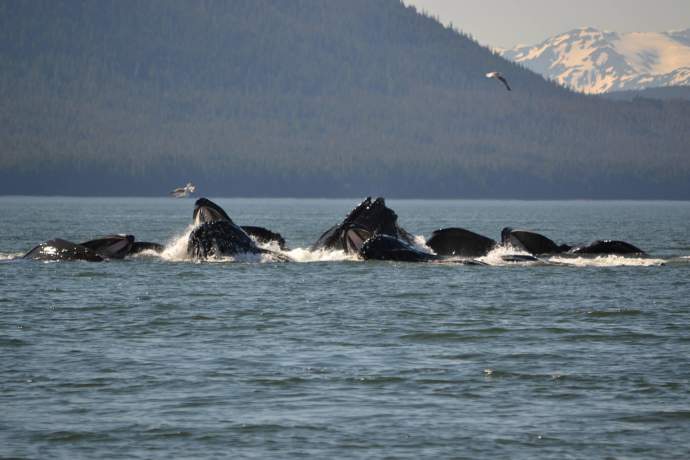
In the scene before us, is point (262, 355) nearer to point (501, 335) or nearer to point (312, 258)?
point (501, 335)

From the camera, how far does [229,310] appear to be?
109ft

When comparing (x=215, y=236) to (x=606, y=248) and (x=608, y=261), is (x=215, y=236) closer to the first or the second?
(x=608, y=261)

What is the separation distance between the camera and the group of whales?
45562 millimetres

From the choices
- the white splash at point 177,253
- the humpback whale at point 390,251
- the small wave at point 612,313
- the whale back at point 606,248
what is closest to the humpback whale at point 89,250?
the white splash at point 177,253

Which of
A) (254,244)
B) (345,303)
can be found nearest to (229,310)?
(345,303)

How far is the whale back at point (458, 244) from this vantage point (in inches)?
1911

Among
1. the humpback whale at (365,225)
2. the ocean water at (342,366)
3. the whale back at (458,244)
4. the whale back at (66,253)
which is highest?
the humpback whale at (365,225)

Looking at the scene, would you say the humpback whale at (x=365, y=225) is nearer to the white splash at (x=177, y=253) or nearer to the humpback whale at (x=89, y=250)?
the white splash at (x=177, y=253)

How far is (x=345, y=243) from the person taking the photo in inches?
1907

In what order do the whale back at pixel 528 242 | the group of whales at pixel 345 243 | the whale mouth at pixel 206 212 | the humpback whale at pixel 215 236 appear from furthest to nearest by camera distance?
the whale back at pixel 528 242
the group of whales at pixel 345 243
the whale mouth at pixel 206 212
the humpback whale at pixel 215 236

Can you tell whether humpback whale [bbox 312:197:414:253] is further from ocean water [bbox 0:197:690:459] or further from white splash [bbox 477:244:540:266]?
ocean water [bbox 0:197:690:459]

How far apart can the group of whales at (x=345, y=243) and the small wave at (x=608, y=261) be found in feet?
3.03

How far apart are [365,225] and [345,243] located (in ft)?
7.54

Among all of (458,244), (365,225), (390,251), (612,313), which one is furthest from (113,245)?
(612,313)
